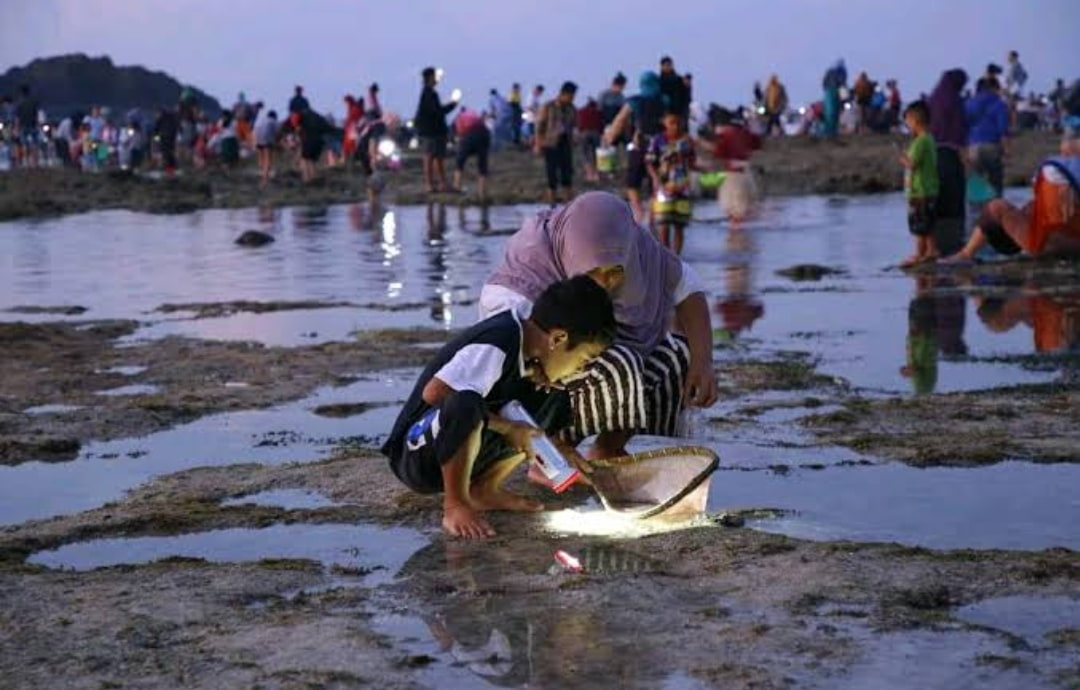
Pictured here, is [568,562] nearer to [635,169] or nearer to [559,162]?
[635,169]

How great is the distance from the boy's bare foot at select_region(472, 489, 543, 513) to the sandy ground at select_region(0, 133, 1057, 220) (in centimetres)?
2252

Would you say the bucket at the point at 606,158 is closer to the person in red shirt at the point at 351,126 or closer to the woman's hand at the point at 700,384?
the person in red shirt at the point at 351,126

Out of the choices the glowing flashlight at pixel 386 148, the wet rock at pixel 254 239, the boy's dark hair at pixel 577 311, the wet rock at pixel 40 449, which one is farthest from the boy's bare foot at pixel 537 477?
the glowing flashlight at pixel 386 148

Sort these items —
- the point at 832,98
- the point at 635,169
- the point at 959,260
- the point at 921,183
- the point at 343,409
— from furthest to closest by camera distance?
the point at 832,98 → the point at 635,169 → the point at 921,183 → the point at 959,260 → the point at 343,409

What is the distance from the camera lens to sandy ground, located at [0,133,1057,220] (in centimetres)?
3095

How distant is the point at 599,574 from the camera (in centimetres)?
565

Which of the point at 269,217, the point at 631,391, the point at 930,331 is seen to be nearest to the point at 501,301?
the point at 631,391

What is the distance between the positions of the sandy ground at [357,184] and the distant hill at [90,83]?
61.1m

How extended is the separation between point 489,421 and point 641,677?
1995mm

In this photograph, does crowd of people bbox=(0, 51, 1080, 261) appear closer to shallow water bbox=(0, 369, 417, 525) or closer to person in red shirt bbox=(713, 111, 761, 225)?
person in red shirt bbox=(713, 111, 761, 225)

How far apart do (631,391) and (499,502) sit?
72 cm

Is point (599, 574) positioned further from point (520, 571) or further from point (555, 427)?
point (555, 427)

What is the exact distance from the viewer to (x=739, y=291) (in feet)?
49.4

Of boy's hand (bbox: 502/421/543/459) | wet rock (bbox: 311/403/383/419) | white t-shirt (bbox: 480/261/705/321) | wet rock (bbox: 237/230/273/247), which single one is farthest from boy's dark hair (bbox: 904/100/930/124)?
boy's hand (bbox: 502/421/543/459)
